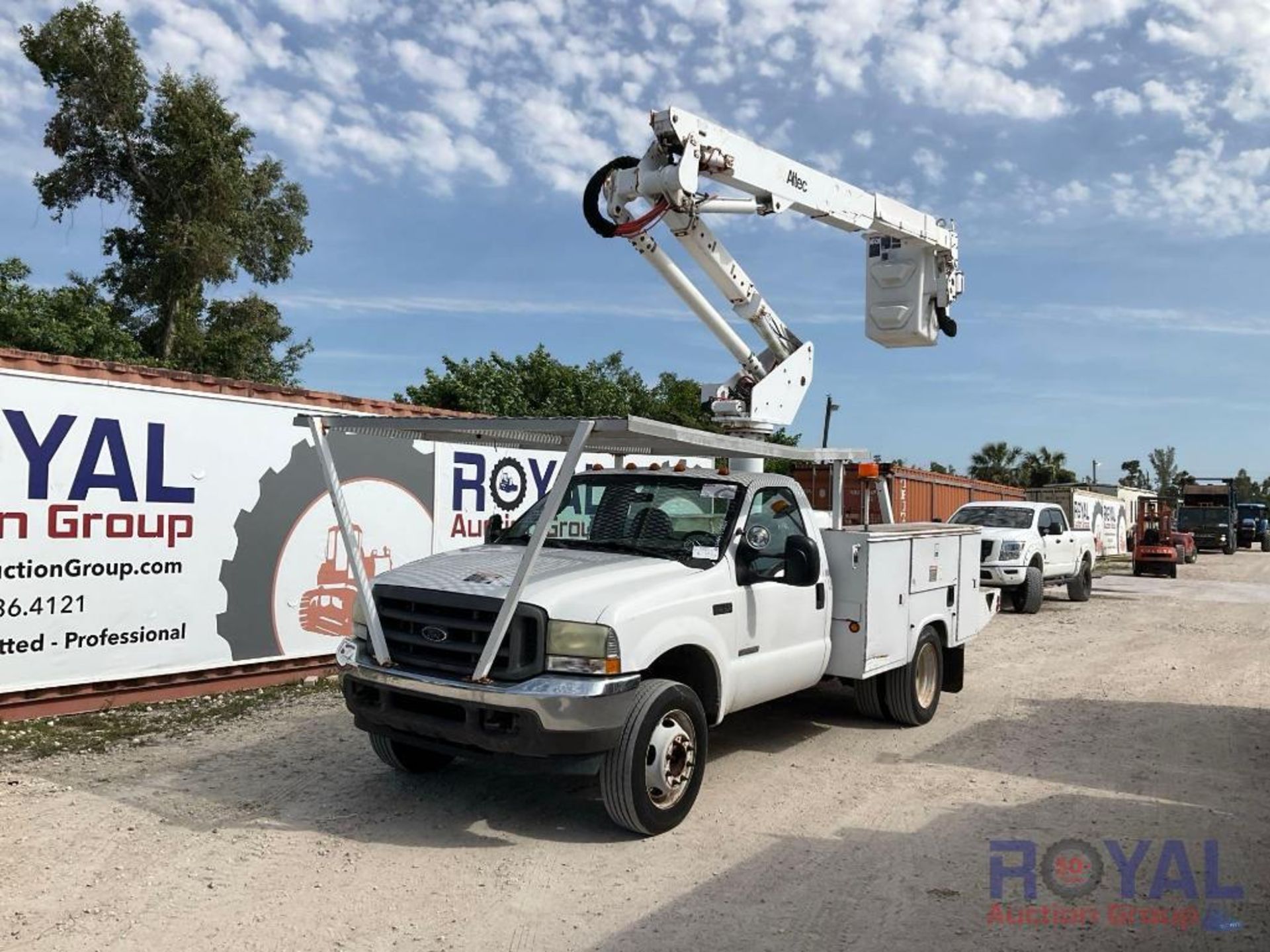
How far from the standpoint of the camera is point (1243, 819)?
557 centimetres

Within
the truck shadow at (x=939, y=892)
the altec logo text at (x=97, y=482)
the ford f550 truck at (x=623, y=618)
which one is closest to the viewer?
the truck shadow at (x=939, y=892)

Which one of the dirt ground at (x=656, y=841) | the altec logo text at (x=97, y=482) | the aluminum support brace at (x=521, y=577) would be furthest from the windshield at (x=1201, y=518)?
the aluminum support brace at (x=521, y=577)

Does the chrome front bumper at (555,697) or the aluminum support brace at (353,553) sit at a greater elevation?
the aluminum support brace at (353,553)

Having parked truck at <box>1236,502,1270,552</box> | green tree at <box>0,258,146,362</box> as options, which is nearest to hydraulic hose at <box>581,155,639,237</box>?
green tree at <box>0,258,146,362</box>

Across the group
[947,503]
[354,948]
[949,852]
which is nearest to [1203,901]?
[949,852]

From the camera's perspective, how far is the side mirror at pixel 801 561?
5781mm

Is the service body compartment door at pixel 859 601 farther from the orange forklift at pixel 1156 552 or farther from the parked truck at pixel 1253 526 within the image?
the parked truck at pixel 1253 526

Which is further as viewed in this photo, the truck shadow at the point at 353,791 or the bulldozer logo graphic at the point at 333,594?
the bulldozer logo graphic at the point at 333,594

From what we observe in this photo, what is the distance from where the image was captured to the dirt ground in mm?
A: 4035

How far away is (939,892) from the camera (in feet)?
14.6

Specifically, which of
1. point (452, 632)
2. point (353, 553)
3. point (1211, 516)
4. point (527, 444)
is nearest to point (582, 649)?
point (452, 632)

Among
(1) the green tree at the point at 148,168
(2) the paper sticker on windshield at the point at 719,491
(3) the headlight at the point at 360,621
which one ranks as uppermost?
(1) the green tree at the point at 148,168

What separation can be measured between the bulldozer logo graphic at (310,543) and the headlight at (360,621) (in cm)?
276

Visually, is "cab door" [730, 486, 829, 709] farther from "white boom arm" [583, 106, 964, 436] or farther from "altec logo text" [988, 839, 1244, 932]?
"white boom arm" [583, 106, 964, 436]
